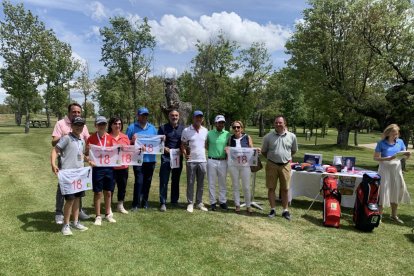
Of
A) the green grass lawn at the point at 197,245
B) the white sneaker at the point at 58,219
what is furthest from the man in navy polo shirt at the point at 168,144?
the white sneaker at the point at 58,219

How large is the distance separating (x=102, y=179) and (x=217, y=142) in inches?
98.4

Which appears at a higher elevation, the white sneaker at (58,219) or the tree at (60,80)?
the tree at (60,80)

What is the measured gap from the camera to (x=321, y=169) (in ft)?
28.5

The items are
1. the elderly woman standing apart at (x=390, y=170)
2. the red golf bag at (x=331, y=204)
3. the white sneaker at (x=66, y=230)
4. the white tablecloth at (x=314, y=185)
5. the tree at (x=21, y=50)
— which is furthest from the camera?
the tree at (x=21, y=50)

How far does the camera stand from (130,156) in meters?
7.06

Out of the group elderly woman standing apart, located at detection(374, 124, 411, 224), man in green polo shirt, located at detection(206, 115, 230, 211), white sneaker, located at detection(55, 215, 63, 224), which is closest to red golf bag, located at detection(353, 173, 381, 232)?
elderly woman standing apart, located at detection(374, 124, 411, 224)

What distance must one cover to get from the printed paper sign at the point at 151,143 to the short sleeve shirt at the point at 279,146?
219 centimetres

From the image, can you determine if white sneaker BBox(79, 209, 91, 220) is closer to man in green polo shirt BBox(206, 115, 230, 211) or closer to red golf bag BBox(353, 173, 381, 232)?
man in green polo shirt BBox(206, 115, 230, 211)

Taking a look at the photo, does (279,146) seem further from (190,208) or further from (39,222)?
(39,222)

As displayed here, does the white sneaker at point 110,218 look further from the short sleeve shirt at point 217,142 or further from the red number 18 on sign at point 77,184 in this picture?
the short sleeve shirt at point 217,142

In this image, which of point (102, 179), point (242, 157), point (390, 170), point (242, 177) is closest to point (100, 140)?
point (102, 179)

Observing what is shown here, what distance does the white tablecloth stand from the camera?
8.80 meters

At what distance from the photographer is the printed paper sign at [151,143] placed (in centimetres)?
740

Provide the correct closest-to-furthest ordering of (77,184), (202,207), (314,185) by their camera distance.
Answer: (77,184) < (202,207) < (314,185)
